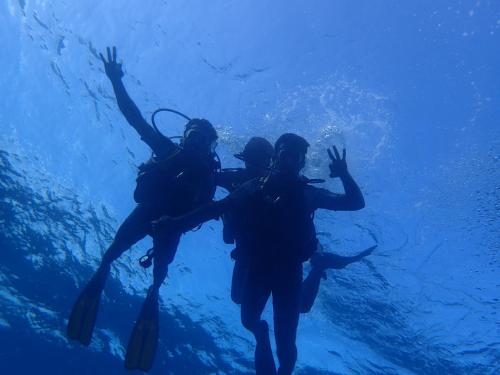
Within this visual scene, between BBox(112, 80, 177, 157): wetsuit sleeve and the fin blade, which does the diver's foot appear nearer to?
the fin blade

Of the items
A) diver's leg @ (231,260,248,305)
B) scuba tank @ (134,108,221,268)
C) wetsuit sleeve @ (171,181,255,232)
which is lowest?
wetsuit sleeve @ (171,181,255,232)

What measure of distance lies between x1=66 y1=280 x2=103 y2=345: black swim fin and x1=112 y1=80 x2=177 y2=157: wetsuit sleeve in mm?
2605

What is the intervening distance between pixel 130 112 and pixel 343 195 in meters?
4.07

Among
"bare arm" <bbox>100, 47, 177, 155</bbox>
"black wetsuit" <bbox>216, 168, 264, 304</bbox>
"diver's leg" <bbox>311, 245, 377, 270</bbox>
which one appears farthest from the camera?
"diver's leg" <bbox>311, 245, 377, 270</bbox>

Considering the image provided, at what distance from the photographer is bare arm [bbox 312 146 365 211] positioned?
5898 millimetres

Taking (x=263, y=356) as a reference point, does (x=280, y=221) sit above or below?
above

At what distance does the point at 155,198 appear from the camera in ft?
22.4

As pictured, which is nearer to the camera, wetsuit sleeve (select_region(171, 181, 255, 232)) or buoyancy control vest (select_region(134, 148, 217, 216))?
wetsuit sleeve (select_region(171, 181, 255, 232))

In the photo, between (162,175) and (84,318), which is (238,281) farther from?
(84,318)

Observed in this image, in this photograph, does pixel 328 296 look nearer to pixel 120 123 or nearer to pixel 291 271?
pixel 120 123

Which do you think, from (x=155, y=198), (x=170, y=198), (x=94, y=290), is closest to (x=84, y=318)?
(x=94, y=290)

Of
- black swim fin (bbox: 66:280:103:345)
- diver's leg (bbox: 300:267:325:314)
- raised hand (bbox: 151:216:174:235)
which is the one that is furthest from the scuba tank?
diver's leg (bbox: 300:267:325:314)

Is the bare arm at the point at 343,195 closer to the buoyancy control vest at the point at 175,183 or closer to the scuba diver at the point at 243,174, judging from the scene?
the scuba diver at the point at 243,174

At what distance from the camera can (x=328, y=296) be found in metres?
19.8
